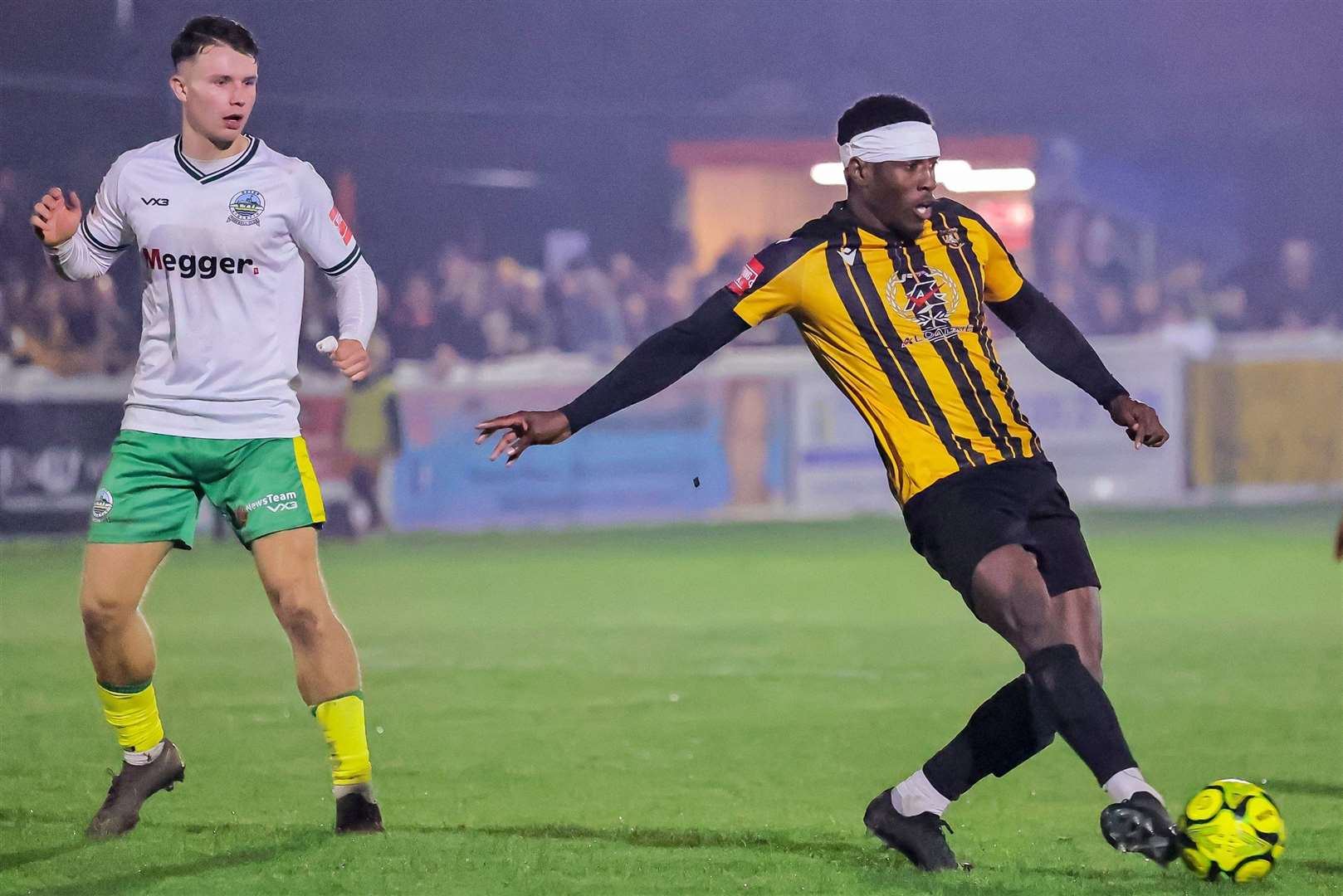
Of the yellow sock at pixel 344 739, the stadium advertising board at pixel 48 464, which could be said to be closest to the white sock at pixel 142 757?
the yellow sock at pixel 344 739

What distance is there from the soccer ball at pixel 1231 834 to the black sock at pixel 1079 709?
0.66ft

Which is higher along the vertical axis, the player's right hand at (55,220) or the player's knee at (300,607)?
the player's right hand at (55,220)

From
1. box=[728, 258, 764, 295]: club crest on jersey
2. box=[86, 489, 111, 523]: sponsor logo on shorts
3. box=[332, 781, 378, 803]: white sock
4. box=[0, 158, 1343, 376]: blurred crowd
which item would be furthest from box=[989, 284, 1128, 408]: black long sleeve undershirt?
box=[0, 158, 1343, 376]: blurred crowd

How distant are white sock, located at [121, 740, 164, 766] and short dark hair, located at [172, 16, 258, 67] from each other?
1.86 meters

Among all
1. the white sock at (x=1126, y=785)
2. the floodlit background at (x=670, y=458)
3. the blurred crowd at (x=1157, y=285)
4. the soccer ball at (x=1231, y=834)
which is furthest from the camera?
the blurred crowd at (x=1157, y=285)

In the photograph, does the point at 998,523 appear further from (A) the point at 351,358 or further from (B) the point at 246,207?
(B) the point at 246,207

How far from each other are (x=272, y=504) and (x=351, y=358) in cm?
43

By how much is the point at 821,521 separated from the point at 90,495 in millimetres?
6244

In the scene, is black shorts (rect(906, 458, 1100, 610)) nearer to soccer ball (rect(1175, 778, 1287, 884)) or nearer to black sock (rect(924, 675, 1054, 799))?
black sock (rect(924, 675, 1054, 799))

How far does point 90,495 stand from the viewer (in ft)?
48.2

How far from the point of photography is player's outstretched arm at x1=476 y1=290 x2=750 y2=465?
4.55 m

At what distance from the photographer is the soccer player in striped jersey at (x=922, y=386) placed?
15.2ft

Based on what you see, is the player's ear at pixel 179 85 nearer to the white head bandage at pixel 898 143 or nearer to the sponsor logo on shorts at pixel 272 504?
the sponsor logo on shorts at pixel 272 504

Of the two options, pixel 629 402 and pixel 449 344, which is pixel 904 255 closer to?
pixel 629 402
